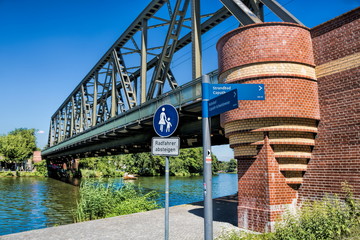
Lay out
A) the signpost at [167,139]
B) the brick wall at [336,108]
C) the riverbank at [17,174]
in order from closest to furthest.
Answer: the signpost at [167,139] < the brick wall at [336,108] < the riverbank at [17,174]

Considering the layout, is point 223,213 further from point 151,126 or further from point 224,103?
point 151,126

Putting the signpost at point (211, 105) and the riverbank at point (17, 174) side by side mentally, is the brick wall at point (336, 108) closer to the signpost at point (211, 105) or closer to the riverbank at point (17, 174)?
the signpost at point (211, 105)

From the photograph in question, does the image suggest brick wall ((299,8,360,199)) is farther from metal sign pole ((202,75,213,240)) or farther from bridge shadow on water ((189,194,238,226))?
metal sign pole ((202,75,213,240))

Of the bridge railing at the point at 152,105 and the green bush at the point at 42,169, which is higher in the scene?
the bridge railing at the point at 152,105

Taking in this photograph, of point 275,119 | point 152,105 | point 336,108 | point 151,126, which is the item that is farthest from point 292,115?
point 151,126

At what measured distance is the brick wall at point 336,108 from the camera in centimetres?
757

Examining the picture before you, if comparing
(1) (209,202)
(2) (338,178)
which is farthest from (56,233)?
(2) (338,178)

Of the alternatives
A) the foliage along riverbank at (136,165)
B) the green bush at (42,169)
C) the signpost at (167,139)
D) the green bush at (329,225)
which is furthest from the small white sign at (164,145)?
the green bush at (42,169)

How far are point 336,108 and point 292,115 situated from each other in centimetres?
115

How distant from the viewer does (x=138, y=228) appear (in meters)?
8.98

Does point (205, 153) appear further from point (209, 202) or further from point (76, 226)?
point (76, 226)

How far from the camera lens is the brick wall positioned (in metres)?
7.57

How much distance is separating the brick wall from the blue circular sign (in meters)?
5.01

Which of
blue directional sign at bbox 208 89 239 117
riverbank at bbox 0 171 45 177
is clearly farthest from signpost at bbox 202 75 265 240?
riverbank at bbox 0 171 45 177
